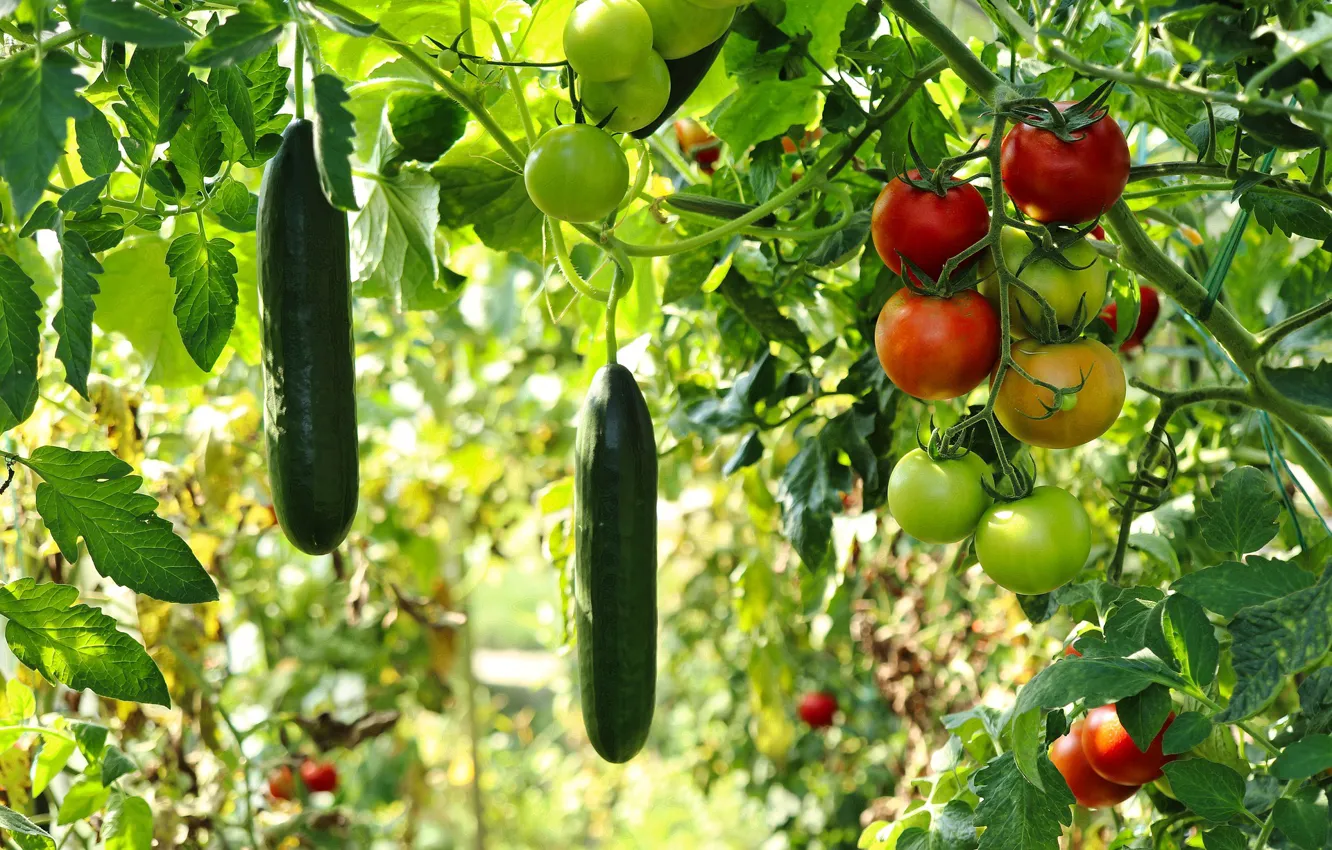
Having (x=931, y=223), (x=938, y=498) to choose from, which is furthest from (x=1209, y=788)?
(x=931, y=223)

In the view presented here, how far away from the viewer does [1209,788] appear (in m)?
0.76

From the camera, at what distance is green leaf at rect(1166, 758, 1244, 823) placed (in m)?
0.75

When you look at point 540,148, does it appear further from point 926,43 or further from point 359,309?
point 359,309

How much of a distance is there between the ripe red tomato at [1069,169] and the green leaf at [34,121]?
0.53 m

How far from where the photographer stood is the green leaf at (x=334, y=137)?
519 millimetres

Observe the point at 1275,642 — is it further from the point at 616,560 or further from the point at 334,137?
the point at 334,137

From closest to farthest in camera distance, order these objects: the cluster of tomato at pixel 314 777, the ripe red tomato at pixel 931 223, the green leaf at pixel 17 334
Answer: the green leaf at pixel 17 334
the ripe red tomato at pixel 931 223
the cluster of tomato at pixel 314 777

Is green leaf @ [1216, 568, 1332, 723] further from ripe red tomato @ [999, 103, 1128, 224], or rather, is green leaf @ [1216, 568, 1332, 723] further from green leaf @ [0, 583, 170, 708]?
green leaf @ [0, 583, 170, 708]

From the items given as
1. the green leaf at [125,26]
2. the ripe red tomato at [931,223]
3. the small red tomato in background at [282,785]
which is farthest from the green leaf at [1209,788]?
the small red tomato in background at [282,785]

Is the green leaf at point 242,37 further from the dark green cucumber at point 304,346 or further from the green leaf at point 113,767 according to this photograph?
the green leaf at point 113,767

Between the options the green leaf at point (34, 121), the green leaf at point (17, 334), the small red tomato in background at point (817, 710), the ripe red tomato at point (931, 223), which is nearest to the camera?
the green leaf at point (34, 121)

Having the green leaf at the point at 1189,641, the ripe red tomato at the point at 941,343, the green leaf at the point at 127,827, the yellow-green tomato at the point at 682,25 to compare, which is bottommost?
the green leaf at the point at 127,827

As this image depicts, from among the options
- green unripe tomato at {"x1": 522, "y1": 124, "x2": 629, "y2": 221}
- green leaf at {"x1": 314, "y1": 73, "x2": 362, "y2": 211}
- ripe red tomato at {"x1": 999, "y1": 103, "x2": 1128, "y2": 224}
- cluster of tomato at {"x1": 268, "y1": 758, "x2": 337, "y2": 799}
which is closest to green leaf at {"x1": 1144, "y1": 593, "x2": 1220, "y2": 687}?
ripe red tomato at {"x1": 999, "y1": 103, "x2": 1128, "y2": 224}

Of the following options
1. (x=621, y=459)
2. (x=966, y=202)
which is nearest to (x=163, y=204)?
(x=621, y=459)
